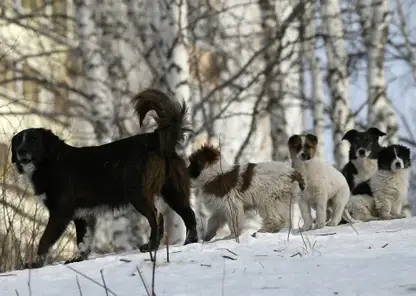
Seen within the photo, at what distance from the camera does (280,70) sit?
18969mm

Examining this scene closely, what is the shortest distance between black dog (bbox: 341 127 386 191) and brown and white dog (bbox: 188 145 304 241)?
239 centimetres

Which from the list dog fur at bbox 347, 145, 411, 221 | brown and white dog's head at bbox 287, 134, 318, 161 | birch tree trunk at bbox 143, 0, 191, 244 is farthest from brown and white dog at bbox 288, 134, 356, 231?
birch tree trunk at bbox 143, 0, 191, 244

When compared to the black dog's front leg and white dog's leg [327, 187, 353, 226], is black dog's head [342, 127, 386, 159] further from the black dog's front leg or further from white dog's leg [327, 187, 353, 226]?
the black dog's front leg

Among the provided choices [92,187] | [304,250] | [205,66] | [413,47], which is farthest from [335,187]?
[413,47]

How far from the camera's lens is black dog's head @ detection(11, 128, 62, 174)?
852 centimetres

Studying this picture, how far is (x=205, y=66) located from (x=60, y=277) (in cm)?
1476

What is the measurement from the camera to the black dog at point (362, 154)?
12133 millimetres

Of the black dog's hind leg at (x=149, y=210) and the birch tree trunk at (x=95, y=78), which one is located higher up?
the birch tree trunk at (x=95, y=78)

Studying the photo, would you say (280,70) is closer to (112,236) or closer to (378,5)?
(378,5)

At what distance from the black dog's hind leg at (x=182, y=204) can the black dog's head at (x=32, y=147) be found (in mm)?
1283

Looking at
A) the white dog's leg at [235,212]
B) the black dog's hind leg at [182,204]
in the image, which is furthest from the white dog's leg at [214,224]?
the black dog's hind leg at [182,204]

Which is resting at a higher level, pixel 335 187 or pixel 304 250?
pixel 335 187

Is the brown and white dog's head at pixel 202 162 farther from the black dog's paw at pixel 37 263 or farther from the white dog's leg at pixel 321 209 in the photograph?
the black dog's paw at pixel 37 263

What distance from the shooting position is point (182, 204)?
9117 millimetres
